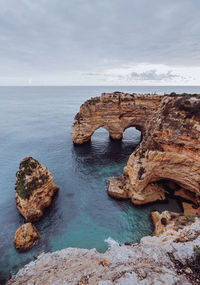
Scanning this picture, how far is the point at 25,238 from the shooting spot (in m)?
18.5

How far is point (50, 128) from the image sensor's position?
216 ft

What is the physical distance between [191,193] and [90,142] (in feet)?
107

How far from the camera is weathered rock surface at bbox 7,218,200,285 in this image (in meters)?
8.00

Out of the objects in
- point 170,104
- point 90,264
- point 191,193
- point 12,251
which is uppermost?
point 170,104

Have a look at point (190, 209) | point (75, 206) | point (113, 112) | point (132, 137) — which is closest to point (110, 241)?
point (75, 206)

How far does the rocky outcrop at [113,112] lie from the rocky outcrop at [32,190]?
23.2 meters

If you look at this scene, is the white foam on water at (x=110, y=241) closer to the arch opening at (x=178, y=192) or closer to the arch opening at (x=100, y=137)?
the arch opening at (x=178, y=192)

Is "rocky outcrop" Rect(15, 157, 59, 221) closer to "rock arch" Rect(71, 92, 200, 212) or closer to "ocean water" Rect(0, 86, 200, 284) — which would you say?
"ocean water" Rect(0, 86, 200, 284)

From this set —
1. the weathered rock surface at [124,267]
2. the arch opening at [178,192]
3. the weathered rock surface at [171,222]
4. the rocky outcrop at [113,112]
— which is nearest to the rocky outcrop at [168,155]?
the arch opening at [178,192]

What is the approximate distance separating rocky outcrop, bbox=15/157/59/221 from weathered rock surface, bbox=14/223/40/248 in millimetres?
2788

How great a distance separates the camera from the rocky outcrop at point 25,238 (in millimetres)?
18344

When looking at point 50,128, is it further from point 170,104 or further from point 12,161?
point 170,104

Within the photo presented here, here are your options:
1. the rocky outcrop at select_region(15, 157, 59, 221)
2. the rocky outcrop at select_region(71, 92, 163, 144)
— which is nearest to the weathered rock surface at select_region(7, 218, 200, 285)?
the rocky outcrop at select_region(15, 157, 59, 221)

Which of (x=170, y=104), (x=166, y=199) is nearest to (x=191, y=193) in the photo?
(x=166, y=199)
